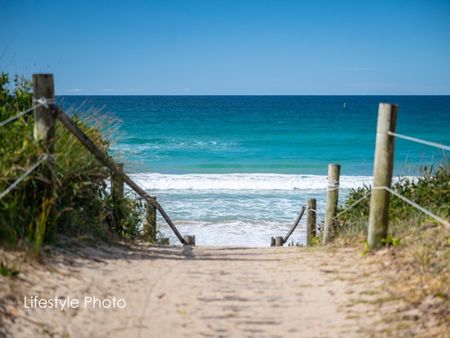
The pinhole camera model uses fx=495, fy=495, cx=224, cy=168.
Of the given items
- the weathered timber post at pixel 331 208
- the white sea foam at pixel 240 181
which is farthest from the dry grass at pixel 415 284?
the white sea foam at pixel 240 181

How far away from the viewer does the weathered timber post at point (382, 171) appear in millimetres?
5305

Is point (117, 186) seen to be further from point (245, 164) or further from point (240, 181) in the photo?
point (245, 164)

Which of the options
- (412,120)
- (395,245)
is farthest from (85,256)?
(412,120)

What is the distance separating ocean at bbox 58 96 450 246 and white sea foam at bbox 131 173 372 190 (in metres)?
0.05

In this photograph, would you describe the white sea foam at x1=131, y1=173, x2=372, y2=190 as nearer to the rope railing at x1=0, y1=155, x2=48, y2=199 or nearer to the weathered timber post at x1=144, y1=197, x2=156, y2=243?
the weathered timber post at x1=144, y1=197, x2=156, y2=243

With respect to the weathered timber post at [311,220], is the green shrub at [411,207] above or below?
above

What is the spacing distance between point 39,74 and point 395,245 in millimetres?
4185

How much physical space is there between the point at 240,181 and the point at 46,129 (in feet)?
61.8

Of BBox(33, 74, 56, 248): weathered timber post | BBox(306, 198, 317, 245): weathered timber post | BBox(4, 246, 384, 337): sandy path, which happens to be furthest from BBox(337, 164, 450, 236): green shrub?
BBox(33, 74, 56, 248): weathered timber post

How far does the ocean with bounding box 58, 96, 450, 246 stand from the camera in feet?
48.4

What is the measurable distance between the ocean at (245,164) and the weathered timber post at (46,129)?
1.55 meters

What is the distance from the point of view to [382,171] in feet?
17.7

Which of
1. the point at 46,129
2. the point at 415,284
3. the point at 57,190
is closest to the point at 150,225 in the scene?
the point at 57,190

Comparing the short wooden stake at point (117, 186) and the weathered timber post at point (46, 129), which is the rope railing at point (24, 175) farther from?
the short wooden stake at point (117, 186)
